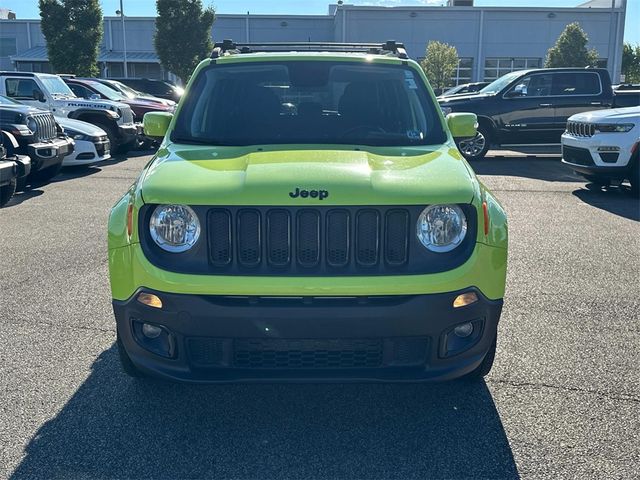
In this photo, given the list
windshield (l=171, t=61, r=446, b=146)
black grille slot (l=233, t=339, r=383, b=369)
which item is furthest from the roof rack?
black grille slot (l=233, t=339, r=383, b=369)

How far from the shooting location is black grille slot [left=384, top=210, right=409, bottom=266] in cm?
301

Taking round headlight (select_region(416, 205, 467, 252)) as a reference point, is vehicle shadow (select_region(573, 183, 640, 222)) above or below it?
below

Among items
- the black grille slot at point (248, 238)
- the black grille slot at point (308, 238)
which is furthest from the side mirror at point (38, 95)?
the black grille slot at point (308, 238)

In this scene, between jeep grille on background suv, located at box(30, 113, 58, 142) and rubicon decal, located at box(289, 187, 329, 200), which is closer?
rubicon decal, located at box(289, 187, 329, 200)

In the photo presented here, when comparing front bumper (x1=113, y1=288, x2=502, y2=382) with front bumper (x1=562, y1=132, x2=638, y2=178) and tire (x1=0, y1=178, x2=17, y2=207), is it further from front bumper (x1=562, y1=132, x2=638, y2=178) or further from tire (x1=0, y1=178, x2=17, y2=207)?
front bumper (x1=562, y1=132, x2=638, y2=178)

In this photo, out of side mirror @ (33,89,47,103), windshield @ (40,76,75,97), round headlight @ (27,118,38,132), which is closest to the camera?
round headlight @ (27,118,38,132)

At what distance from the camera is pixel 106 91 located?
1692 cm

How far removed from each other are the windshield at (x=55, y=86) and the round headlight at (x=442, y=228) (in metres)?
12.9

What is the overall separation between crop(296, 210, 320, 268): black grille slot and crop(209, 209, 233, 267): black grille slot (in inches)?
12.2

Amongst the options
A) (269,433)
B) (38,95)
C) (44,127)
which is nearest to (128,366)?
(269,433)

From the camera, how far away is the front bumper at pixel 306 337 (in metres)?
Answer: 2.87

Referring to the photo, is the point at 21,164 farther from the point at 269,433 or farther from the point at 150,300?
the point at 269,433

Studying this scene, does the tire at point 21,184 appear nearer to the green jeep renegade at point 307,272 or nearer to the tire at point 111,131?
the tire at point 111,131

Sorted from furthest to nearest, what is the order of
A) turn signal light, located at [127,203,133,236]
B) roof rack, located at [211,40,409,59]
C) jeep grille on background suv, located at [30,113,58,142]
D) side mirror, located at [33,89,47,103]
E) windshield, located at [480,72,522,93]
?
windshield, located at [480,72,522,93], side mirror, located at [33,89,47,103], jeep grille on background suv, located at [30,113,58,142], roof rack, located at [211,40,409,59], turn signal light, located at [127,203,133,236]
